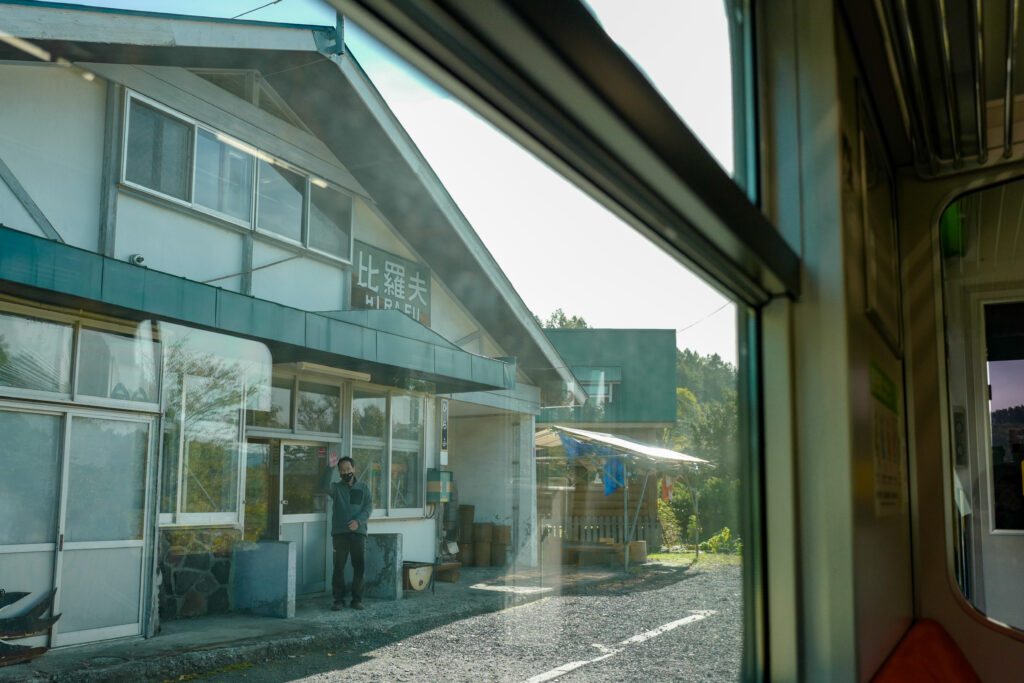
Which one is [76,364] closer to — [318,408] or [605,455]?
[318,408]

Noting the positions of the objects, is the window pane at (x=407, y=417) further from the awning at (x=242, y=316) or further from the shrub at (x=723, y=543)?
the shrub at (x=723, y=543)

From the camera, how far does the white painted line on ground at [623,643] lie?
1.04 meters

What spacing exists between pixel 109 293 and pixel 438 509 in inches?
16.0

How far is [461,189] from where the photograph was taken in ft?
2.85

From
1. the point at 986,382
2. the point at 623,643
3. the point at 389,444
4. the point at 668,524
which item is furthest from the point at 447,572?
the point at 986,382

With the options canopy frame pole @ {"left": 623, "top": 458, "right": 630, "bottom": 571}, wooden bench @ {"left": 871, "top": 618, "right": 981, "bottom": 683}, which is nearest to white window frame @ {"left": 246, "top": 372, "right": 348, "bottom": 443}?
canopy frame pole @ {"left": 623, "top": 458, "right": 630, "bottom": 571}

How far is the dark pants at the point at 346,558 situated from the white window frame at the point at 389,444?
0.03 m

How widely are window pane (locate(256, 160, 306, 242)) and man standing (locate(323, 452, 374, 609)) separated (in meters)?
0.21

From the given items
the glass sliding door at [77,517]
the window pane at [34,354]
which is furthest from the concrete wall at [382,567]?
the window pane at [34,354]

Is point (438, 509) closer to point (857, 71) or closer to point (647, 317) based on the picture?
point (647, 317)

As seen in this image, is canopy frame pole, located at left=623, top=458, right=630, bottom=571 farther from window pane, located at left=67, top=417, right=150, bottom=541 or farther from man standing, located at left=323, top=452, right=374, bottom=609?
window pane, located at left=67, top=417, right=150, bottom=541

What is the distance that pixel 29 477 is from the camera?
55cm

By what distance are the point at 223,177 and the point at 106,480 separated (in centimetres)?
25

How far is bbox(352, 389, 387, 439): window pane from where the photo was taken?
787 mm
